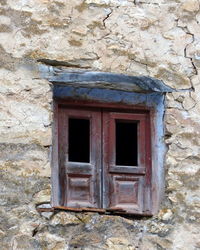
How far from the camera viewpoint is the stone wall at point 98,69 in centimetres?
564

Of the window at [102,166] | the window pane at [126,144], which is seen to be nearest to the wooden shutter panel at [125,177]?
the window at [102,166]

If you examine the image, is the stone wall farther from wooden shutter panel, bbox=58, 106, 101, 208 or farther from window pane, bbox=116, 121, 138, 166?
window pane, bbox=116, 121, 138, 166

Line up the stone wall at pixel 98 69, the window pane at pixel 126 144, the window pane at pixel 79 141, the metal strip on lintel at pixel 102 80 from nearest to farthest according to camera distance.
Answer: the stone wall at pixel 98 69
the metal strip on lintel at pixel 102 80
the window pane at pixel 79 141
the window pane at pixel 126 144

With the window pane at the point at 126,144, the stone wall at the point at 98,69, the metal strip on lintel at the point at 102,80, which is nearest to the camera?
the stone wall at the point at 98,69

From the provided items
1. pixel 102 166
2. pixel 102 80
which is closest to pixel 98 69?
pixel 102 80

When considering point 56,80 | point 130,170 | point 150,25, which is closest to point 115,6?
point 150,25

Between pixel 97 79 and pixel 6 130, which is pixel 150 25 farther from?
pixel 6 130

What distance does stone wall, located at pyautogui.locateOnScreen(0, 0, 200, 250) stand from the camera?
5.64 m

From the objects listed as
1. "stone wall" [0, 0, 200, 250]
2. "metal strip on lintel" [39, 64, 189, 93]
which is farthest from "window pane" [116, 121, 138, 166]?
"stone wall" [0, 0, 200, 250]

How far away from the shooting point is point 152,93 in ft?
20.0

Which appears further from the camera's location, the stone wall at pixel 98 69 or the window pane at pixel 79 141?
the window pane at pixel 79 141

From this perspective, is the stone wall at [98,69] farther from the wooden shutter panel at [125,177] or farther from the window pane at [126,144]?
the window pane at [126,144]

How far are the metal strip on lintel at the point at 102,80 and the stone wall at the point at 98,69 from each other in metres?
0.04

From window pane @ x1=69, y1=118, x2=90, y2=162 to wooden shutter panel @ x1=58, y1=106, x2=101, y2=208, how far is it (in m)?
0.14
